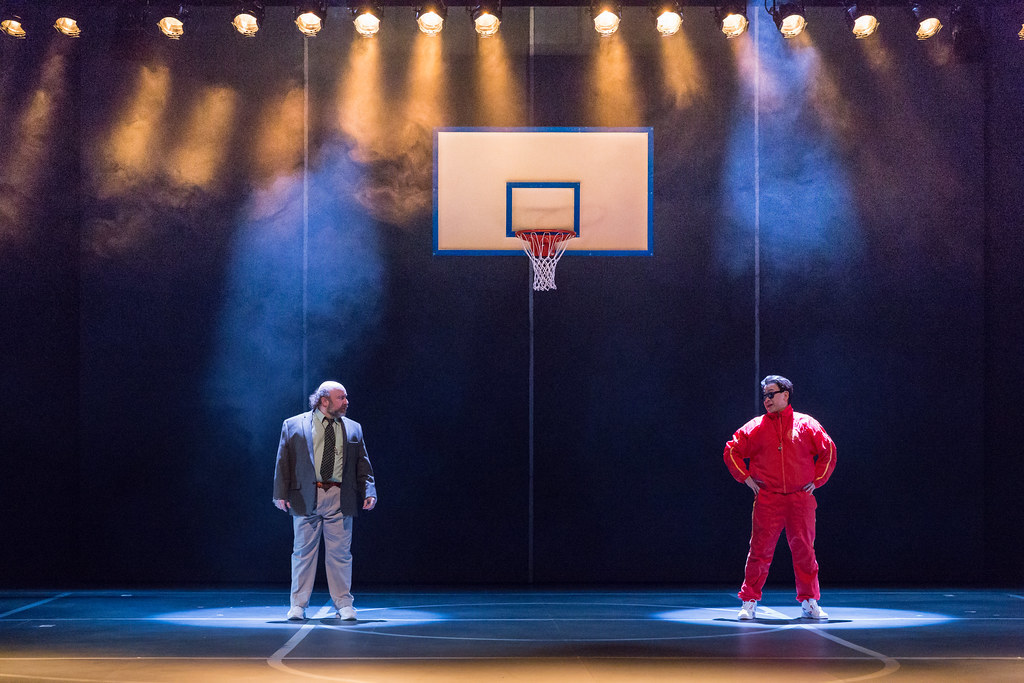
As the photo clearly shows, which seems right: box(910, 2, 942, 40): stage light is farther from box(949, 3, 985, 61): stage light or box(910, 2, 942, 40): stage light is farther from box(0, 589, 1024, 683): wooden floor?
box(0, 589, 1024, 683): wooden floor

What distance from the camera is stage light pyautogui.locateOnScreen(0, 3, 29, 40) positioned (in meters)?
10.2

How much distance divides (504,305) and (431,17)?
2.67 meters

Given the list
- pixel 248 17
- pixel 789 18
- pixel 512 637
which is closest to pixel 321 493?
pixel 512 637

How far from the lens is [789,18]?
1038 centimetres

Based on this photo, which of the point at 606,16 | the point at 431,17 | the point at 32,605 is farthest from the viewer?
the point at 431,17

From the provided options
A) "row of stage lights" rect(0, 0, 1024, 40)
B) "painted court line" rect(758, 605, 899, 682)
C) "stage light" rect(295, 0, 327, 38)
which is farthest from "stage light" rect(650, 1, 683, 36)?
"painted court line" rect(758, 605, 899, 682)

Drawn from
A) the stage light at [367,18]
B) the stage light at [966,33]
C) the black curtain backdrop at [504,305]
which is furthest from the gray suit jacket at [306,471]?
the stage light at [966,33]

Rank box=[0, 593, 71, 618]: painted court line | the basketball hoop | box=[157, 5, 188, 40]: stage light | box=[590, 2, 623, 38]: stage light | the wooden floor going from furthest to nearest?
the basketball hoop < box=[157, 5, 188, 40]: stage light < box=[590, 2, 623, 38]: stage light < box=[0, 593, 71, 618]: painted court line < the wooden floor

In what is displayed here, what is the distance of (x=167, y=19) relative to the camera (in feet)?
34.4

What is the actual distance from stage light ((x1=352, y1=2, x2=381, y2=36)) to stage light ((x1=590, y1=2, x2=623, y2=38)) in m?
1.91

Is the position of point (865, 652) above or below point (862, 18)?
below

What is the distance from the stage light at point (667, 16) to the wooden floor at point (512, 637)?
497 cm

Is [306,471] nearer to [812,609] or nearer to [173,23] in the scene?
[812,609]

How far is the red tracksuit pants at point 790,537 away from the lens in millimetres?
8320
